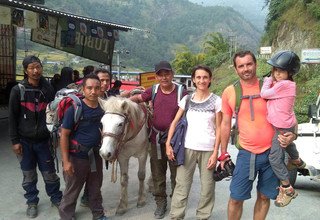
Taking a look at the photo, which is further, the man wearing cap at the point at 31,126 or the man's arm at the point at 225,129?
the man wearing cap at the point at 31,126

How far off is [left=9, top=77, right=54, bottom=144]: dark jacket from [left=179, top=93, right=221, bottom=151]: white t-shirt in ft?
5.76

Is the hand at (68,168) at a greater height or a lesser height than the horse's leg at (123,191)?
greater

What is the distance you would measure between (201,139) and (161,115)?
2.20 feet

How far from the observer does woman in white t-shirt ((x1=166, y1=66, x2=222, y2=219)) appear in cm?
374

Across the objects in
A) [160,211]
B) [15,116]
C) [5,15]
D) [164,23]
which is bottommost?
[160,211]

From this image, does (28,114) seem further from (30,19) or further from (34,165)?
(30,19)

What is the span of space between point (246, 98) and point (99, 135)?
1.69m

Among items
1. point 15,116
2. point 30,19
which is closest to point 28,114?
point 15,116

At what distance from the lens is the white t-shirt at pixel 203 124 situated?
3.74m

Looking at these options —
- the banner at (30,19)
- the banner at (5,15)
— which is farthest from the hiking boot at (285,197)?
the banner at (30,19)

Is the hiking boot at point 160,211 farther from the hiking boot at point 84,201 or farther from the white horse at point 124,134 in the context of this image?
the hiking boot at point 84,201

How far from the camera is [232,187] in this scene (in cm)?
334

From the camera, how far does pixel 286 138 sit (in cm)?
304

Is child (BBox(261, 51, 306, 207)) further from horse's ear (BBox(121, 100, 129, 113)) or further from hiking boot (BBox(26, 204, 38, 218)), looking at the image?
hiking boot (BBox(26, 204, 38, 218))
